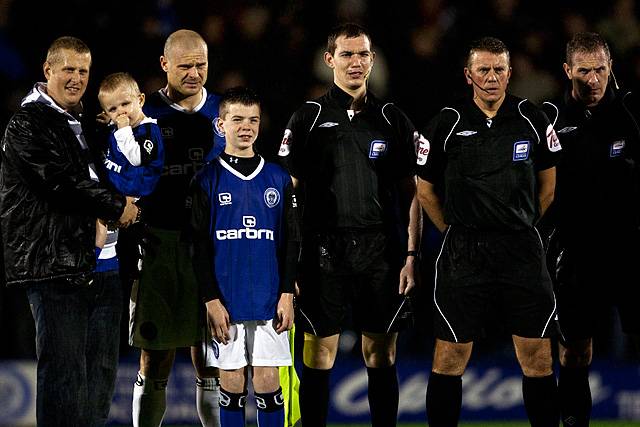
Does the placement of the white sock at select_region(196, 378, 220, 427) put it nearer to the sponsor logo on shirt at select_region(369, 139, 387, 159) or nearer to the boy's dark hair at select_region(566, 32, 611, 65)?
A: the sponsor logo on shirt at select_region(369, 139, 387, 159)

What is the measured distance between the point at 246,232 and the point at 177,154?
0.69 m

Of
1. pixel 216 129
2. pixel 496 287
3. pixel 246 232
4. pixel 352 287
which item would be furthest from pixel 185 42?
pixel 496 287

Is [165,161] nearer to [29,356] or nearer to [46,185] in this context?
[46,185]

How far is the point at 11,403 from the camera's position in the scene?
761cm

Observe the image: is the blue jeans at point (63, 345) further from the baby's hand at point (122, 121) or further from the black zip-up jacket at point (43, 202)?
the baby's hand at point (122, 121)

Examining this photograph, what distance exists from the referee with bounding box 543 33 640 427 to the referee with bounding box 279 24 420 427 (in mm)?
847

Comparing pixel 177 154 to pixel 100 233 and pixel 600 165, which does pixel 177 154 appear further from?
pixel 600 165

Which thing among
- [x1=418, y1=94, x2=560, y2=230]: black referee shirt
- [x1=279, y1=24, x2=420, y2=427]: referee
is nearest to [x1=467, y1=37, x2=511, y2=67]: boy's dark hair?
[x1=418, y1=94, x2=560, y2=230]: black referee shirt

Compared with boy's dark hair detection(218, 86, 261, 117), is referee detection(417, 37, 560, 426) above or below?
below

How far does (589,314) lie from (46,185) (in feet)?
9.43

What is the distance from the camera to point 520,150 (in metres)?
5.40

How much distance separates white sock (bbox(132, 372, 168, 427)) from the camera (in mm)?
5820

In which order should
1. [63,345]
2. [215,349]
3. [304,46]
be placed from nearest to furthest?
[63,345]
[215,349]
[304,46]

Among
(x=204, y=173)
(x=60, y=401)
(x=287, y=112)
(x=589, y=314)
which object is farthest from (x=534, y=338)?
(x=287, y=112)
